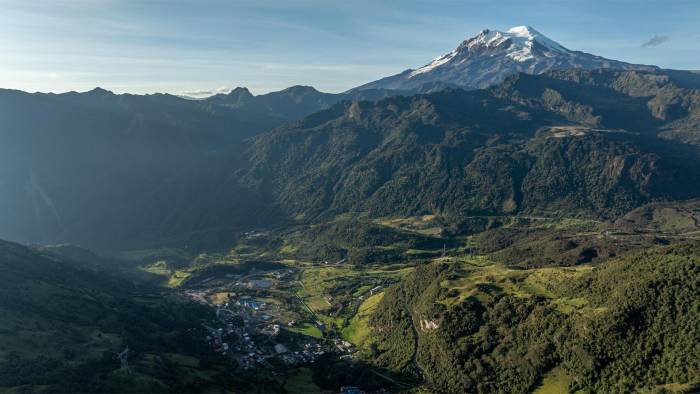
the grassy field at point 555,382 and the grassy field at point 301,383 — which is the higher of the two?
the grassy field at point 555,382

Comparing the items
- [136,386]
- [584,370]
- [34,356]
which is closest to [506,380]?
[584,370]

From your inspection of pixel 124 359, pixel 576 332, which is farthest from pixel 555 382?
pixel 124 359

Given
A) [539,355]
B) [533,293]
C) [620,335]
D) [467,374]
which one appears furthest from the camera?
[533,293]

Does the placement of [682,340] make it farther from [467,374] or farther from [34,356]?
[34,356]

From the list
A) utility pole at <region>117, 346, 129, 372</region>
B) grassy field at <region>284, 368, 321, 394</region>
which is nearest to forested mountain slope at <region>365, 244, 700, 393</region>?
grassy field at <region>284, 368, 321, 394</region>

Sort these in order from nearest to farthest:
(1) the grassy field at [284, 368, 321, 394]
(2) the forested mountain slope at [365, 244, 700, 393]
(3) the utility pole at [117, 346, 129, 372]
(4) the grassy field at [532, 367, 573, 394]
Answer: (2) the forested mountain slope at [365, 244, 700, 393] < (4) the grassy field at [532, 367, 573, 394] < (3) the utility pole at [117, 346, 129, 372] < (1) the grassy field at [284, 368, 321, 394]

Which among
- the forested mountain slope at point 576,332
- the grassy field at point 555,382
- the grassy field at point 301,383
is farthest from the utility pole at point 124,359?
the grassy field at point 555,382

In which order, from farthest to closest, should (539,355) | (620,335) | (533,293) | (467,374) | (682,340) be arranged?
1. (533,293)
2. (467,374)
3. (539,355)
4. (620,335)
5. (682,340)

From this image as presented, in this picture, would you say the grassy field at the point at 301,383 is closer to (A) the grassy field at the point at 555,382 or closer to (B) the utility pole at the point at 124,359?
(B) the utility pole at the point at 124,359

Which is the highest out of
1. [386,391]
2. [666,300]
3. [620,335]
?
[666,300]

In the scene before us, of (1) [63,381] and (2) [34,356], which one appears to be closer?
(1) [63,381]

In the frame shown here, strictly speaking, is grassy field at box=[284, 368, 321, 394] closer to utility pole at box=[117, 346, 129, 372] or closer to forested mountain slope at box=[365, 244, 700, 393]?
forested mountain slope at box=[365, 244, 700, 393]
